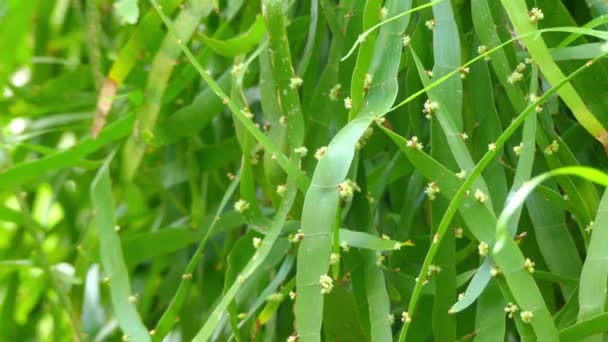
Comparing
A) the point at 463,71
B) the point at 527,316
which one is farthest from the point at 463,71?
the point at 527,316

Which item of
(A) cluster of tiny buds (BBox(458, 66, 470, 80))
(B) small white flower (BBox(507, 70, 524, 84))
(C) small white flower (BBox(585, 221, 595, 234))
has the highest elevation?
(A) cluster of tiny buds (BBox(458, 66, 470, 80))

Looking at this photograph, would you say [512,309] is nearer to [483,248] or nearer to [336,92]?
[483,248]

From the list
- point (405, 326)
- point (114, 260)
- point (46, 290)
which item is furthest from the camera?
point (46, 290)

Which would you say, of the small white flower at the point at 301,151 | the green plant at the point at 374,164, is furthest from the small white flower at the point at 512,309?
the small white flower at the point at 301,151

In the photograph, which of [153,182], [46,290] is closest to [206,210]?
[153,182]

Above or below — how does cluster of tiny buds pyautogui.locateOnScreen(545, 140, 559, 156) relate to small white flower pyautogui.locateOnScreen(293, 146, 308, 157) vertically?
below

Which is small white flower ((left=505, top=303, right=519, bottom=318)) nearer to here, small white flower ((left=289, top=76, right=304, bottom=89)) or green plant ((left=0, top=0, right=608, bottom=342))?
green plant ((left=0, top=0, right=608, bottom=342))

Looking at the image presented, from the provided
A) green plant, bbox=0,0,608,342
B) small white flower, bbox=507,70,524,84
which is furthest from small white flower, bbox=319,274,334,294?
small white flower, bbox=507,70,524,84

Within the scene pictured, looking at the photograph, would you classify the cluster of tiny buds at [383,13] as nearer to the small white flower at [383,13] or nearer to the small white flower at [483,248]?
the small white flower at [383,13]

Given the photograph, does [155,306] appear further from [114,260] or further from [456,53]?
[456,53]
